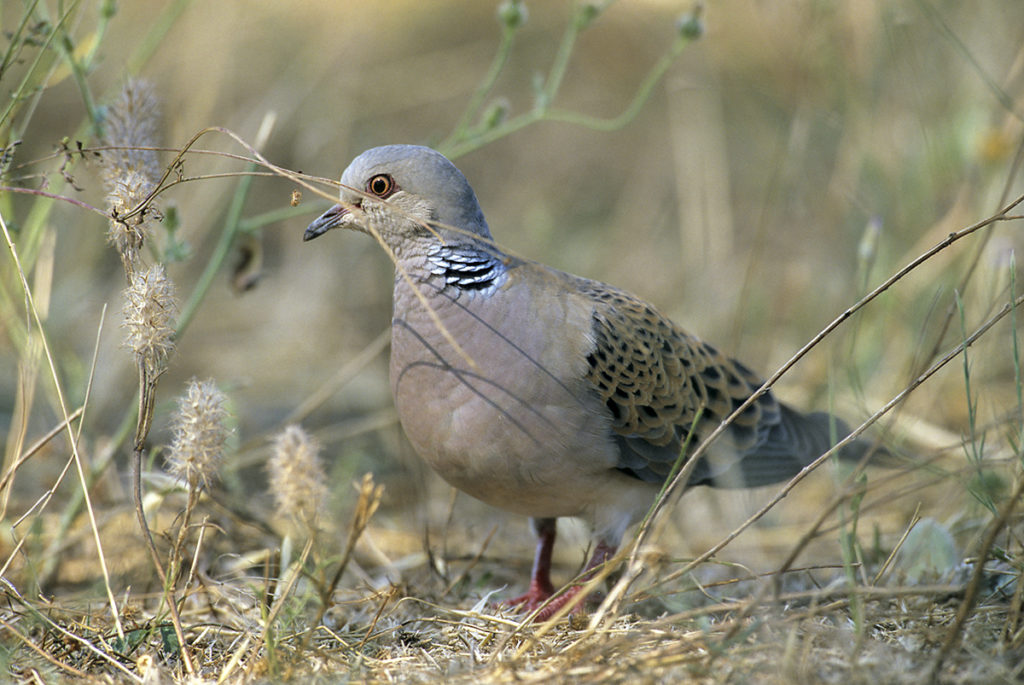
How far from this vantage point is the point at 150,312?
7.22 feet

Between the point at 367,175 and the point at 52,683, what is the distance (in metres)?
1.62

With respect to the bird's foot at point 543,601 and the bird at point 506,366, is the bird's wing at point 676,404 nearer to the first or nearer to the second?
the bird at point 506,366

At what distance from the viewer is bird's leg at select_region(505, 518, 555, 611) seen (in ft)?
11.3

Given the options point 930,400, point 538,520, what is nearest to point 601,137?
point 930,400

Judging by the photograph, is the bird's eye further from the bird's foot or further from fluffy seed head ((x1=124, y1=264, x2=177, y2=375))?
the bird's foot

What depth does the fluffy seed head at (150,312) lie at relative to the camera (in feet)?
7.20

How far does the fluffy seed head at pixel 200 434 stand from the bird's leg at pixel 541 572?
4.82ft

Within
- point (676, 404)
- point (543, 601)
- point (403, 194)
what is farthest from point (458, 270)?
point (543, 601)

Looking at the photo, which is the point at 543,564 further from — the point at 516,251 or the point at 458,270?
the point at 516,251

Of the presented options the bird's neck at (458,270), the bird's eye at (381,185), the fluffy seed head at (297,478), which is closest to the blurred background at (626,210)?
the bird's eye at (381,185)

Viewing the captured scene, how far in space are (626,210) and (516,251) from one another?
5.69ft

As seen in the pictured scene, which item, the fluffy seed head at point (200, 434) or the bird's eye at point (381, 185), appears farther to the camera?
the bird's eye at point (381, 185)

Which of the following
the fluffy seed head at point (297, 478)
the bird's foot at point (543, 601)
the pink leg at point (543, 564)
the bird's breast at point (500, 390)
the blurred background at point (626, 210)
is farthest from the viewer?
the blurred background at point (626, 210)

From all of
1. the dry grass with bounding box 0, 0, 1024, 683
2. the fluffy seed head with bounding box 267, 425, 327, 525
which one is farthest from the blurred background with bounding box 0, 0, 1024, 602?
the fluffy seed head with bounding box 267, 425, 327, 525
